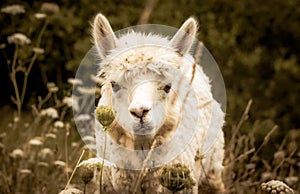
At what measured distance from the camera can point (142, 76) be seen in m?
3.56

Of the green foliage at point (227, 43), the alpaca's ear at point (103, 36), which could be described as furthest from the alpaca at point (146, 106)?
the green foliage at point (227, 43)

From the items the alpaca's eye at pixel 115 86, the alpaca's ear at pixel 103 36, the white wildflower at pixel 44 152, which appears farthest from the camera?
the white wildflower at pixel 44 152

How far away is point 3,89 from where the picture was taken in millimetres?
9875

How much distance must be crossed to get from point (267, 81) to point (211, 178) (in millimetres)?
5691

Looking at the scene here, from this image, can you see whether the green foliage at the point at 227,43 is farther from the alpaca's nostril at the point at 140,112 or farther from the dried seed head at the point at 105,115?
the dried seed head at the point at 105,115

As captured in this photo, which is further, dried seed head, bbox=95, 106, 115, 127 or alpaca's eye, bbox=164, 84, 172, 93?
alpaca's eye, bbox=164, 84, 172, 93

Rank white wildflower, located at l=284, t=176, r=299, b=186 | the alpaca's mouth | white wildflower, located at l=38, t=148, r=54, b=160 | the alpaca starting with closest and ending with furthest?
the alpaca's mouth
the alpaca
white wildflower, located at l=284, t=176, r=299, b=186
white wildflower, located at l=38, t=148, r=54, b=160

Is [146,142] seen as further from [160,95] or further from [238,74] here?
[238,74]

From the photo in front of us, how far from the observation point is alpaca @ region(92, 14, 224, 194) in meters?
3.52

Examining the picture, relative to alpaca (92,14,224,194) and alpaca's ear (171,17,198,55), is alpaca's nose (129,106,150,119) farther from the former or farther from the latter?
alpaca's ear (171,17,198,55)

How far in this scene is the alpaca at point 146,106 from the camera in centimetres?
352

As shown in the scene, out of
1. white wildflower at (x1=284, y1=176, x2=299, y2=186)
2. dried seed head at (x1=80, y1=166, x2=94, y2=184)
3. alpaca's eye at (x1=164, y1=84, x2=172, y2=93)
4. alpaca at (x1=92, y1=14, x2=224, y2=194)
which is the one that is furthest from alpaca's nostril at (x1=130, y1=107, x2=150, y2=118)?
white wildflower at (x1=284, y1=176, x2=299, y2=186)

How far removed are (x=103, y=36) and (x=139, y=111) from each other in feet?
2.66

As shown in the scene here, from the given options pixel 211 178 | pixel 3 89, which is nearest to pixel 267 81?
pixel 3 89
